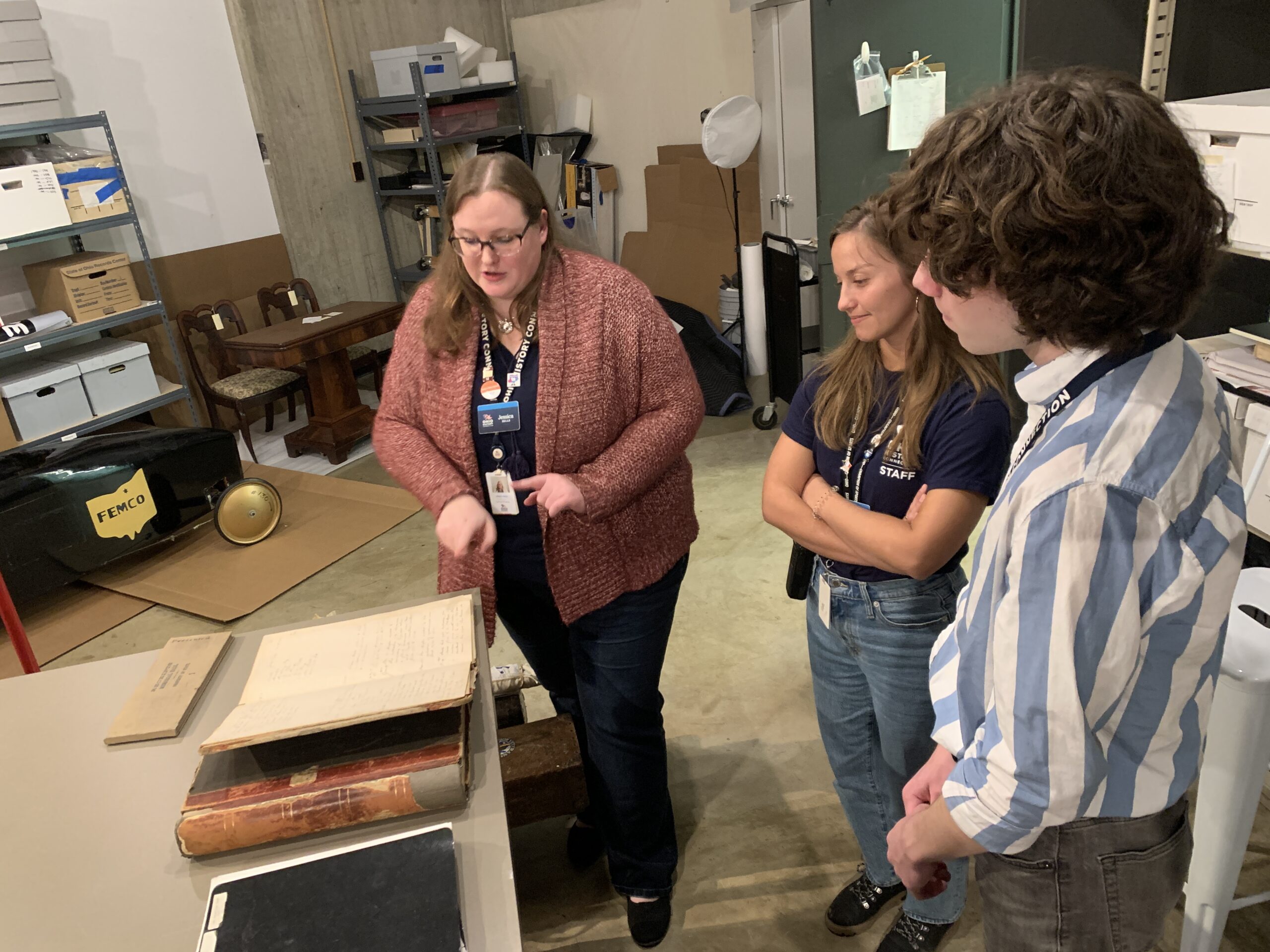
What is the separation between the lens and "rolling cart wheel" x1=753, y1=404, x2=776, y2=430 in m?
4.53

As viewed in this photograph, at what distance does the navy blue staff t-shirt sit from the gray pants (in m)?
0.52

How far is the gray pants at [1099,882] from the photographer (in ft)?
2.94

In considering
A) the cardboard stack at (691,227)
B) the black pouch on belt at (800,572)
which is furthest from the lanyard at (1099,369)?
the cardboard stack at (691,227)

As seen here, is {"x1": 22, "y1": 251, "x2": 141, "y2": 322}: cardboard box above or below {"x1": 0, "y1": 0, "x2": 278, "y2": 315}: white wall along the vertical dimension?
below

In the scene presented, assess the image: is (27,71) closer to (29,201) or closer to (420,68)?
(29,201)

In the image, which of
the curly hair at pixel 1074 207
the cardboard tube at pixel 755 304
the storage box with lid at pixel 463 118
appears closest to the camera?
→ the curly hair at pixel 1074 207

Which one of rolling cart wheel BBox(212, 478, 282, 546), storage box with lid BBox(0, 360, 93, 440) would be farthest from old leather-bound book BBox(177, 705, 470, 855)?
storage box with lid BBox(0, 360, 93, 440)

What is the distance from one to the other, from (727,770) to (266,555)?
2368 mm

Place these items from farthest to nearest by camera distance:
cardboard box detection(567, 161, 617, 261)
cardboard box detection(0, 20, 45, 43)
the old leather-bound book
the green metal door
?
cardboard box detection(567, 161, 617, 261) < cardboard box detection(0, 20, 45, 43) < the green metal door < the old leather-bound book

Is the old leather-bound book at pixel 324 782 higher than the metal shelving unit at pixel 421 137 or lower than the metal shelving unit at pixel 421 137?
lower

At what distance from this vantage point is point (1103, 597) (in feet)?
2.41

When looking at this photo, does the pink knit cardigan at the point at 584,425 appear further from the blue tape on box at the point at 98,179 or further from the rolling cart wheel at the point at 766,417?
the blue tape on box at the point at 98,179

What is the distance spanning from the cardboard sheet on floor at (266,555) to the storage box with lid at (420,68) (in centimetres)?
267

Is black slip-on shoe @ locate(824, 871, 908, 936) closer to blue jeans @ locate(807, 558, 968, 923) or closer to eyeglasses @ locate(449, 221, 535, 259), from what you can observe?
blue jeans @ locate(807, 558, 968, 923)
